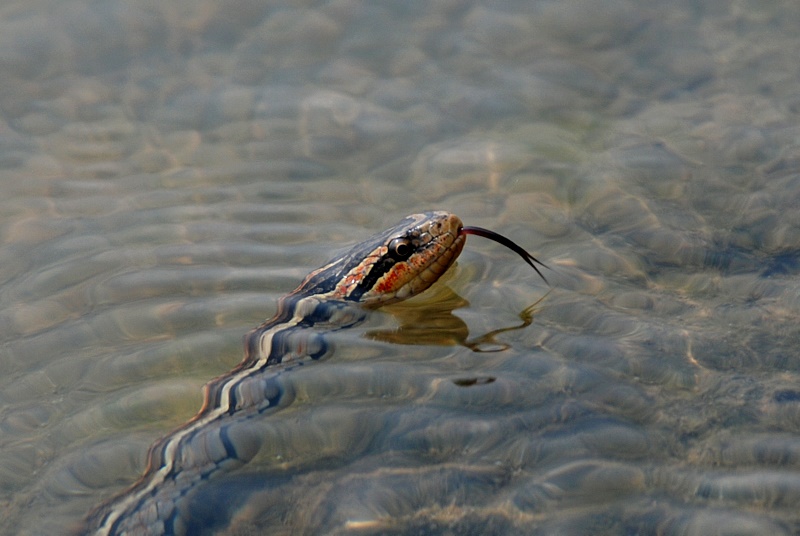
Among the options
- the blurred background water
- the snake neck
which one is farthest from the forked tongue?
the snake neck

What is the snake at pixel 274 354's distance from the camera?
372 centimetres

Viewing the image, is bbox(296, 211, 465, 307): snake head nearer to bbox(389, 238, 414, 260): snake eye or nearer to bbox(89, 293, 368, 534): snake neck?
bbox(389, 238, 414, 260): snake eye

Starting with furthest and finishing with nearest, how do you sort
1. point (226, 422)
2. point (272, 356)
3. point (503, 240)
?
1. point (503, 240)
2. point (272, 356)
3. point (226, 422)

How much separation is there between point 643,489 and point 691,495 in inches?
7.0

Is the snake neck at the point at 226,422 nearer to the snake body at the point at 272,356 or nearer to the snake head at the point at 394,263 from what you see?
the snake body at the point at 272,356

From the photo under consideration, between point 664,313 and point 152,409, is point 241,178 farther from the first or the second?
point 664,313

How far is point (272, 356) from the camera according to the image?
4.64 m

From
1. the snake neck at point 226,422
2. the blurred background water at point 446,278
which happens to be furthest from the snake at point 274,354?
the blurred background water at point 446,278

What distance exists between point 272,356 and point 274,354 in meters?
0.02

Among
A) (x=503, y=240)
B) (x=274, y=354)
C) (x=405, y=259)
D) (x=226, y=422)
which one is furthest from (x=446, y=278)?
(x=226, y=422)

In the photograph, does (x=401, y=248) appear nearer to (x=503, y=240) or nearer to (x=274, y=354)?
(x=503, y=240)

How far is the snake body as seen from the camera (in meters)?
3.72

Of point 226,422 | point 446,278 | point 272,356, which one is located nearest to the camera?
point 226,422

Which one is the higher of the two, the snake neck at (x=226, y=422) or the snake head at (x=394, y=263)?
the snake head at (x=394, y=263)
